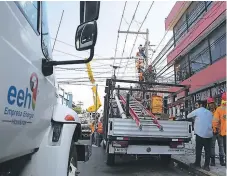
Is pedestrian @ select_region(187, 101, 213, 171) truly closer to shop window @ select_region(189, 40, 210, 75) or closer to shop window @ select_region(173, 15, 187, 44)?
shop window @ select_region(189, 40, 210, 75)

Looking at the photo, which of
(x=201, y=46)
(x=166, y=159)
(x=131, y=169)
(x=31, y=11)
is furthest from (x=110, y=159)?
(x=201, y=46)

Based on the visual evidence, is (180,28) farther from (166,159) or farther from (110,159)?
(110,159)

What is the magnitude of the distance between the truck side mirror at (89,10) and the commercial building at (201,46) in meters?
9.74

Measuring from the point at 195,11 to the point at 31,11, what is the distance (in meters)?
18.2

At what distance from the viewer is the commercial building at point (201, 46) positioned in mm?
14972

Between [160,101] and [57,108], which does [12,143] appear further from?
[160,101]

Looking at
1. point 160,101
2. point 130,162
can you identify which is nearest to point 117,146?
point 130,162

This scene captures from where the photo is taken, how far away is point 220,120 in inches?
294

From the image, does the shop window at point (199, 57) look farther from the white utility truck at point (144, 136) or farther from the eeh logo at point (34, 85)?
the eeh logo at point (34, 85)

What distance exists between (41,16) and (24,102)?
96 centimetres

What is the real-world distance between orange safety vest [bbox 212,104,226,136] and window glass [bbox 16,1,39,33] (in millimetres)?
5753

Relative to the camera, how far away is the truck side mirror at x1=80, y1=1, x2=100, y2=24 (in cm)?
242

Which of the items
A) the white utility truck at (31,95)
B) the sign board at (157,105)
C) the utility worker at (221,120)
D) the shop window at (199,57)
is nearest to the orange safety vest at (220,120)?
the utility worker at (221,120)

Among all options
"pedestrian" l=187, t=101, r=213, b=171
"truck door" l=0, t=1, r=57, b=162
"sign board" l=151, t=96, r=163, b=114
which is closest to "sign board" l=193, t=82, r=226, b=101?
"sign board" l=151, t=96, r=163, b=114
